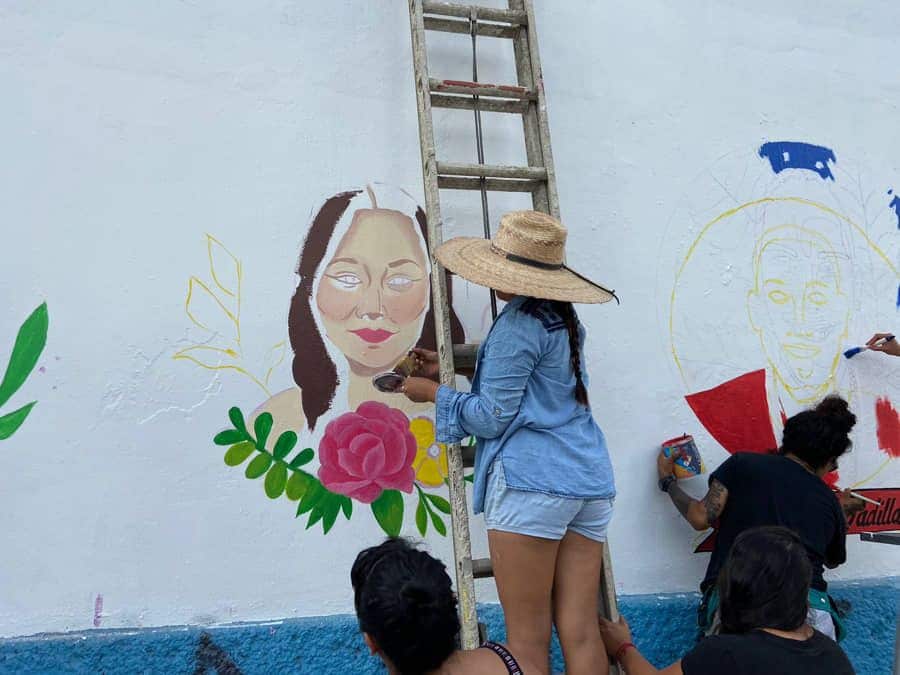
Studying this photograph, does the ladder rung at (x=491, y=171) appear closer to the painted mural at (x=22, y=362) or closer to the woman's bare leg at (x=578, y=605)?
the woman's bare leg at (x=578, y=605)

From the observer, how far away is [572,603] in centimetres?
240

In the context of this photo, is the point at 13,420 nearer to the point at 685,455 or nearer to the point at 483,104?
the point at 483,104

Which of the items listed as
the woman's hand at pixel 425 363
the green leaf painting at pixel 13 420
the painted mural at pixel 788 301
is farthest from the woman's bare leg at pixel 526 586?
the green leaf painting at pixel 13 420

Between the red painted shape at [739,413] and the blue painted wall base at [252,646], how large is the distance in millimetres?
694

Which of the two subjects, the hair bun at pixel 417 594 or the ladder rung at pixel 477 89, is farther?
the ladder rung at pixel 477 89

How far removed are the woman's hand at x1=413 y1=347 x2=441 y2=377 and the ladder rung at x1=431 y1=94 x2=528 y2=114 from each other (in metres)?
0.91

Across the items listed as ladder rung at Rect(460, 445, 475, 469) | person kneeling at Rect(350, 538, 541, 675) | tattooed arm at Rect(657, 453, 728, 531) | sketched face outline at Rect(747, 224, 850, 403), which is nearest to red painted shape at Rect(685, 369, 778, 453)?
sketched face outline at Rect(747, 224, 850, 403)

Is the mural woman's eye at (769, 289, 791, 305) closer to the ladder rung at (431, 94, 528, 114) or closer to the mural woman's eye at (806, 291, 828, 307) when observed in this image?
the mural woman's eye at (806, 291, 828, 307)

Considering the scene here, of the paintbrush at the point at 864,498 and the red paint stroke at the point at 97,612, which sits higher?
the paintbrush at the point at 864,498

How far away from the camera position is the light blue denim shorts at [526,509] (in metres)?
2.29

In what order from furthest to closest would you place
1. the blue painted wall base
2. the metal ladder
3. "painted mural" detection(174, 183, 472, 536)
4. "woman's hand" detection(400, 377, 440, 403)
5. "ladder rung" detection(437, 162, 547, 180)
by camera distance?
"painted mural" detection(174, 183, 472, 536) → "ladder rung" detection(437, 162, 547, 180) → the blue painted wall base → the metal ladder → "woman's hand" detection(400, 377, 440, 403)

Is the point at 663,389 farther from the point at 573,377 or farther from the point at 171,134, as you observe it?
the point at 171,134

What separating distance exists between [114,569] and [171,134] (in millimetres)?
1477

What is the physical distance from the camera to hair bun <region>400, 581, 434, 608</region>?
1.71 meters
